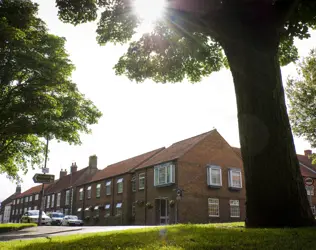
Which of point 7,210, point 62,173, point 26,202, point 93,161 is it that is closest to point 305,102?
point 93,161

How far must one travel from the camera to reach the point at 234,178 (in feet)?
119

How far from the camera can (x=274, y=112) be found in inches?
366

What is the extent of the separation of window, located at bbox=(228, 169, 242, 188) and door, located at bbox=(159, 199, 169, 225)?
696 centimetres

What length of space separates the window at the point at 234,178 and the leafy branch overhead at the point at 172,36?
67.9ft

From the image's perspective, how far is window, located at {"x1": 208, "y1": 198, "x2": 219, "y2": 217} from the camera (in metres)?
33.5

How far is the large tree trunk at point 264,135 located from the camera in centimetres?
868

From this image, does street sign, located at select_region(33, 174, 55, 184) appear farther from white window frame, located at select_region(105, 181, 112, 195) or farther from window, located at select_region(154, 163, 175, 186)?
white window frame, located at select_region(105, 181, 112, 195)

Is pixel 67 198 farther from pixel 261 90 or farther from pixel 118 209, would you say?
pixel 261 90

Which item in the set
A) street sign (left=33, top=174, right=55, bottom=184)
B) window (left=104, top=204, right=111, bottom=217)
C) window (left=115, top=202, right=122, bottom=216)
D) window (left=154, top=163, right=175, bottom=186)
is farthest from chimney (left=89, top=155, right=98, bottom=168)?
street sign (left=33, top=174, right=55, bottom=184)

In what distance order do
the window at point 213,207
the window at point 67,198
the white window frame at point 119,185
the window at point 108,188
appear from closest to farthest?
A: the window at point 213,207 → the white window frame at point 119,185 → the window at point 108,188 → the window at point 67,198

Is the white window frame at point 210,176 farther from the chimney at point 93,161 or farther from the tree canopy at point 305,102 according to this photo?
the chimney at point 93,161

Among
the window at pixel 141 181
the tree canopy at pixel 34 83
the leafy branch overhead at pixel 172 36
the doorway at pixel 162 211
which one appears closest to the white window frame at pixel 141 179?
the window at pixel 141 181

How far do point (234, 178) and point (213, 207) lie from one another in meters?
4.31

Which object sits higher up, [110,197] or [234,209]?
[110,197]
